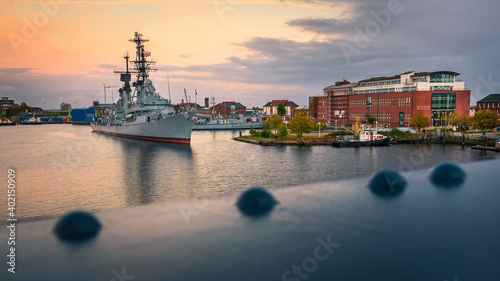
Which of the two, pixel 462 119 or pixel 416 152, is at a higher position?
pixel 462 119

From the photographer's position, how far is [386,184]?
2923 cm

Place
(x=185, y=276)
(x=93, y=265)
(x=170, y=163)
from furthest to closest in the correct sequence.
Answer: (x=170, y=163)
(x=93, y=265)
(x=185, y=276)

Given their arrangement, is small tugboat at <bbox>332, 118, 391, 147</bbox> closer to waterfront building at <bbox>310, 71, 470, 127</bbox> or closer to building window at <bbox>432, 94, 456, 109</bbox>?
waterfront building at <bbox>310, 71, 470, 127</bbox>

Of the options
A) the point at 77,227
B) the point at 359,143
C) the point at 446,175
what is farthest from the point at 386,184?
the point at 359,143

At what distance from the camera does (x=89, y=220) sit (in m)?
19.9

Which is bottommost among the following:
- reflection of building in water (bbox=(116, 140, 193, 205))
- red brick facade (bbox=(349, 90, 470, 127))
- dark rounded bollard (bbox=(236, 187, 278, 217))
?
reflection of building in water (bbox=(116, 140, 193, 205))

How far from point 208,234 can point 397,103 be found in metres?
104

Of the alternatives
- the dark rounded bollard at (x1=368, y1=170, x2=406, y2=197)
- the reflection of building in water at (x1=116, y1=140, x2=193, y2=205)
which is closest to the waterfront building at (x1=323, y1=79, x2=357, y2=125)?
the reflection of building in water at (x1=116, y1=140, x2=193, y2=205)

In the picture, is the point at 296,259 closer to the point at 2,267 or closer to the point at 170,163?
the point at 2,267

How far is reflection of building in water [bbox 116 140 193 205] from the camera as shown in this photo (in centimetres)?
2963

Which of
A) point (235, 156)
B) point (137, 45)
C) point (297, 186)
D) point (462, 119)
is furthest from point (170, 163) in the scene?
Answer: point (462, 119)

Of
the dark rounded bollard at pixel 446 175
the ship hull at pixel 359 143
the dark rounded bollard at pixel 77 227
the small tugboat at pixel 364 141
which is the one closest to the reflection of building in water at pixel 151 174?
the dark rounded bollard at pixel 77 227

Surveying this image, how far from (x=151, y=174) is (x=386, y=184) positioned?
2713 cm

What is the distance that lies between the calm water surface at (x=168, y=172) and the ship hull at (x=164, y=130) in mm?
16973
